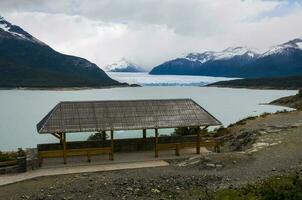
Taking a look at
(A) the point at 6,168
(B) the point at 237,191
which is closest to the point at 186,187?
(B) the point at 237,191

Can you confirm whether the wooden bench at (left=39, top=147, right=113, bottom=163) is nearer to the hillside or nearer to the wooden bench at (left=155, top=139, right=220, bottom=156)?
the wooden bench at (left=155, top=139, right=220, bottom=156)

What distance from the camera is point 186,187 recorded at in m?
19.8

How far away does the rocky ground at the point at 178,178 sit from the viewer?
19125 mm

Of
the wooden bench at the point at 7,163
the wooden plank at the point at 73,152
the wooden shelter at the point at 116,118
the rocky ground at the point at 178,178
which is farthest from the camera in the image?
the wooden shelter at the point at 116,118

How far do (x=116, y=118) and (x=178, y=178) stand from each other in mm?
6435

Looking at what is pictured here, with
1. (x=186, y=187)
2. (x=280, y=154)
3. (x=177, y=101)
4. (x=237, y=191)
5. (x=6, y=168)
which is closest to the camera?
(x=237, y=191)

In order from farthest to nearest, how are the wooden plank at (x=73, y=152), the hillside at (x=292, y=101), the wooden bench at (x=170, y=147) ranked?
the hillside at (x=292, y=101), the wooden bench at (x=170, y=147), the wooden plank at (x=73, y=152)

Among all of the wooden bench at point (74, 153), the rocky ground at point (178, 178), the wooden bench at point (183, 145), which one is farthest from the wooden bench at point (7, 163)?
the wooden bench at point (183, 145)

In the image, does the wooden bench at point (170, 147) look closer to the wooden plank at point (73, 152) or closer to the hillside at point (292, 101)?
the wooden plank at point (73, 152)

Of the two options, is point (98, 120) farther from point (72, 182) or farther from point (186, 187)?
point (186, 187)

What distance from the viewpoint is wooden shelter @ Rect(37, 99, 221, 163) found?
980 inches

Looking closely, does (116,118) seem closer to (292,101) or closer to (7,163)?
(7,163)

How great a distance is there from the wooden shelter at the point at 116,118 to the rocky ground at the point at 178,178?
258cm

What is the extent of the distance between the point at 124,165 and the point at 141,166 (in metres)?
0.96
